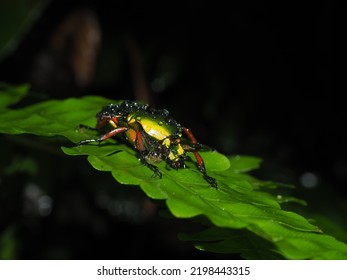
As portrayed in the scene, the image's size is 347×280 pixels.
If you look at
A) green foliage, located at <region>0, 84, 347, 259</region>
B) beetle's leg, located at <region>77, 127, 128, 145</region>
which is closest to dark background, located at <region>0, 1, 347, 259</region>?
green foliage, located at <region>0, 84, 347, 259</region>

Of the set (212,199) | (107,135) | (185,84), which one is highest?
(185,84)

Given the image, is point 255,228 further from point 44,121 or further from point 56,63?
point 56,63

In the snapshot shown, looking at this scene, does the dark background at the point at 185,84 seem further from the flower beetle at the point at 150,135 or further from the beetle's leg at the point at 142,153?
the beetle's leg at the point at 142,153

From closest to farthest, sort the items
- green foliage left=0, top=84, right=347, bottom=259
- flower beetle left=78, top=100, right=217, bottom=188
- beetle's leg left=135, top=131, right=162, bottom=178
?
green foliage left=0, top=84, right=347, bottom=259 < beetle's leg left=135, top=131, right=162, bottom=178 < flower beetle left=78, top=100, right=217, bottom=188

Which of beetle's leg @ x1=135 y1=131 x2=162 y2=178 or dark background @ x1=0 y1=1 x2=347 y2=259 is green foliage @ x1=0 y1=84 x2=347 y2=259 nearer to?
beetle's leg @ x1=135 y1=131 x2=162 y2=178

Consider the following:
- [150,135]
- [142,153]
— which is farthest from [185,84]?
[142,153]

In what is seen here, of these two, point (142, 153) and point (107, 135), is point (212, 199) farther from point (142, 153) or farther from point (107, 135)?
point (107, 135)
